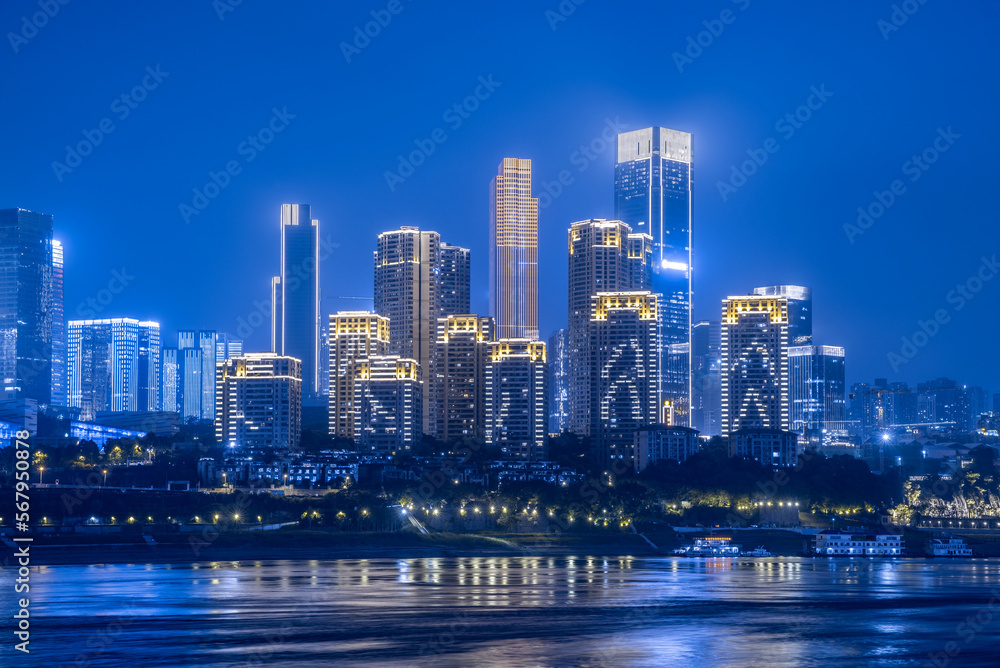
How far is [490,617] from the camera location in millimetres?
69438

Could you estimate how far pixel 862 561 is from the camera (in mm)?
139250

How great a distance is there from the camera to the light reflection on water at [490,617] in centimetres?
5666

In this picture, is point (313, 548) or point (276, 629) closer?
point (276, 629)

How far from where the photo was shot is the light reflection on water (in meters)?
56.7

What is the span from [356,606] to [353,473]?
386 ft

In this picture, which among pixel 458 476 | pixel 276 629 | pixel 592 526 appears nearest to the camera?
pixel 276 629

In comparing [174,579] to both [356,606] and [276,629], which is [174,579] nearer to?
[356,606]

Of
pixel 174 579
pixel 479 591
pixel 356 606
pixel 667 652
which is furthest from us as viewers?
pixel 174 579

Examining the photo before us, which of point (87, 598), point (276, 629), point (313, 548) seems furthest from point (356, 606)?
point (313, 548)

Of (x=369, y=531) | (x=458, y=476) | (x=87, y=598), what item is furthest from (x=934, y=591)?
(x=458, y=476)

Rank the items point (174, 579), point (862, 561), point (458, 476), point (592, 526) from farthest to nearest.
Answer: point (458, 476)
point (592, 526)
point (862, 561)
point (174, 579)

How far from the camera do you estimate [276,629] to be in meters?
63.4

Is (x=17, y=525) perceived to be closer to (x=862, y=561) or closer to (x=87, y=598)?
(x=87, y=598)

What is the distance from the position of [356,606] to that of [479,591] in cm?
1356
